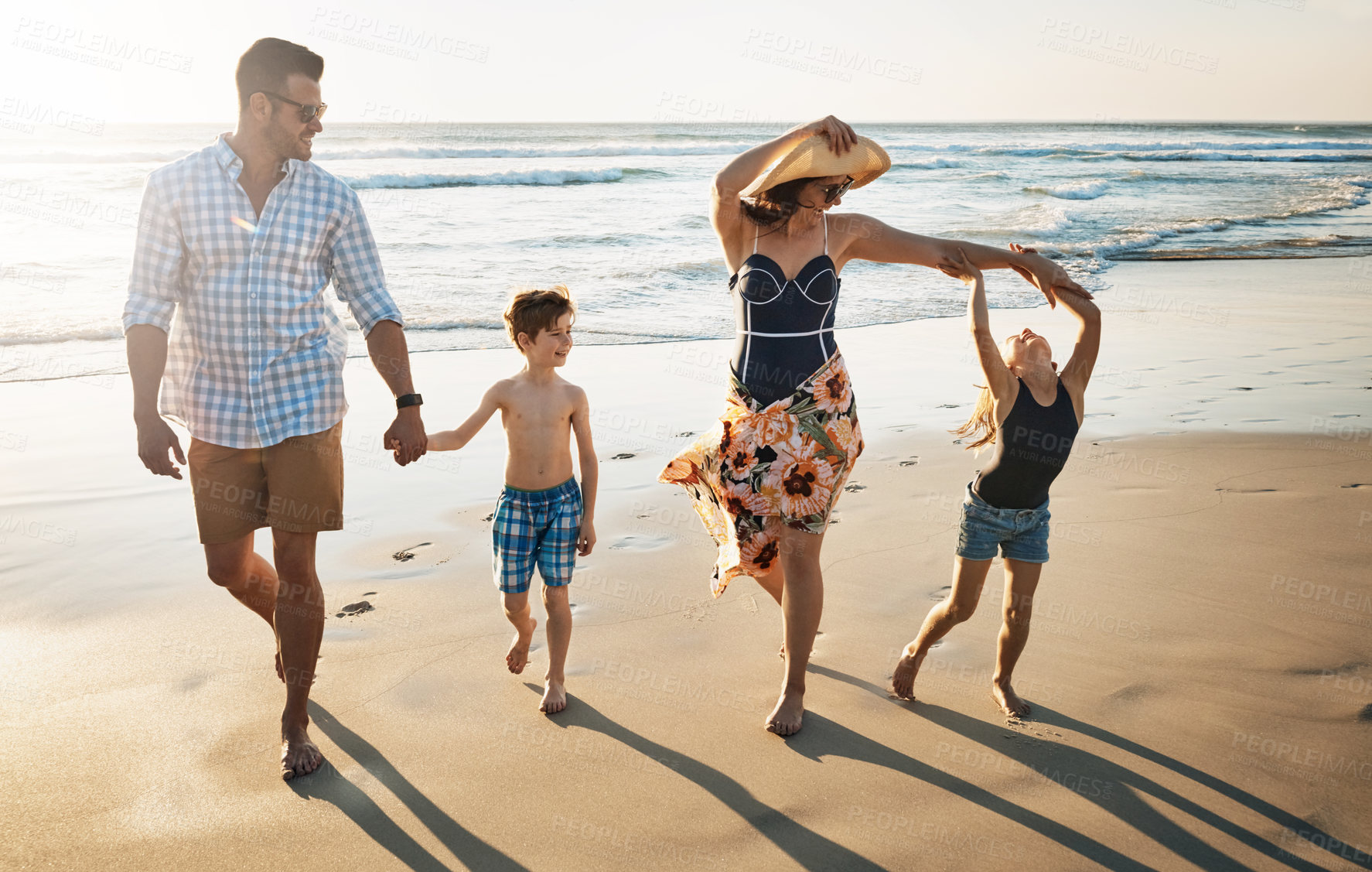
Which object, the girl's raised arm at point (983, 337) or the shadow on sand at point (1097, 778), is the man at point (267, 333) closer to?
the shadow on sand at point (1097, 778)

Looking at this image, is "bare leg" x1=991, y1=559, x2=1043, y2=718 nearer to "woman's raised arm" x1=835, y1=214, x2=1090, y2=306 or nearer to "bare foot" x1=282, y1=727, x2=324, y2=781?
"woman's raised arm" x1=835, y1=214, x2=1090, y2=306

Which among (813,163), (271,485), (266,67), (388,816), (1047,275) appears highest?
(266,67)

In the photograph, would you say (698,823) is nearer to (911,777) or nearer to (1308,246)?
(911,777)

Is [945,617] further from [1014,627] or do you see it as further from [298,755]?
[298,755]

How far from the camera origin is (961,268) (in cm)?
312

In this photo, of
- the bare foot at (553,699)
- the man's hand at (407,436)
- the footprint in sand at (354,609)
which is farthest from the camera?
the footprint in sand at (354,609)

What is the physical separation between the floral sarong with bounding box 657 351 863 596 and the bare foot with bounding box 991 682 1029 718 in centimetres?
82

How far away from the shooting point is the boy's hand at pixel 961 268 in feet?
10.1

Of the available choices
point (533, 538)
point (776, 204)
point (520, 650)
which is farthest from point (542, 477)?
point (776, 204)

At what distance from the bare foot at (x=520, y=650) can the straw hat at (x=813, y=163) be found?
5.50 feet

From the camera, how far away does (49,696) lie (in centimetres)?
314

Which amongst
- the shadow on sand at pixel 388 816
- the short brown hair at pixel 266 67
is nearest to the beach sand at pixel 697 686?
the shadow on sand at pixel 388 816

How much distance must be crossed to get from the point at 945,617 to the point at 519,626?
1454 mm

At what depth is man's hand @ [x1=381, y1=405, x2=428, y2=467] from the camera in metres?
2.88
